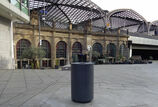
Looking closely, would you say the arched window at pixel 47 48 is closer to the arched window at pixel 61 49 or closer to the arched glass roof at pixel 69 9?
the arched window at pixel 61 49

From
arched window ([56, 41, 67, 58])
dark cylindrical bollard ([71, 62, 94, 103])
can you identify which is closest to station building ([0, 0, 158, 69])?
arched window ([56, 41, 67, 58])

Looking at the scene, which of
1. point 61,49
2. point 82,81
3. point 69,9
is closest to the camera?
point 82,81

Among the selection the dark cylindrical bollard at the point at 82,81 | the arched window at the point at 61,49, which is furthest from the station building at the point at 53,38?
the dark cylindrical bollard at the point at 82,81

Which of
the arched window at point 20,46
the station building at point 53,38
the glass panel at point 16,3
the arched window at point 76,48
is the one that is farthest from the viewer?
the arched window at point 76,48

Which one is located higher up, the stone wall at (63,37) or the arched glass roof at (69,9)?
the arched glass roof at (69,9)

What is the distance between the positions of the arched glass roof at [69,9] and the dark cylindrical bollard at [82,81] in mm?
31988

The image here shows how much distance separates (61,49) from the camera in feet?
93.7

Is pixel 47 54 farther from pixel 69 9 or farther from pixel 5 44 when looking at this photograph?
pixel 69 9

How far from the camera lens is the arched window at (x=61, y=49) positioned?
28147 millimetres

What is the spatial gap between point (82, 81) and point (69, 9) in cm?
5023

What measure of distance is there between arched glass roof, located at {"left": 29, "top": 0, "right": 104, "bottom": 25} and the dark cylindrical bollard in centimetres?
3199

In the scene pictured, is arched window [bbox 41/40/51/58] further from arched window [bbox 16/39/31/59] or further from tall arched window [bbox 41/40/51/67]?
arched window [bbox 16/39/31/59]

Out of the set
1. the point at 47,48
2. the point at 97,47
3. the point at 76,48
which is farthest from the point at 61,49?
the point at 97,47

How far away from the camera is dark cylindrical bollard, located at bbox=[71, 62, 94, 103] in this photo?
3607 mm
